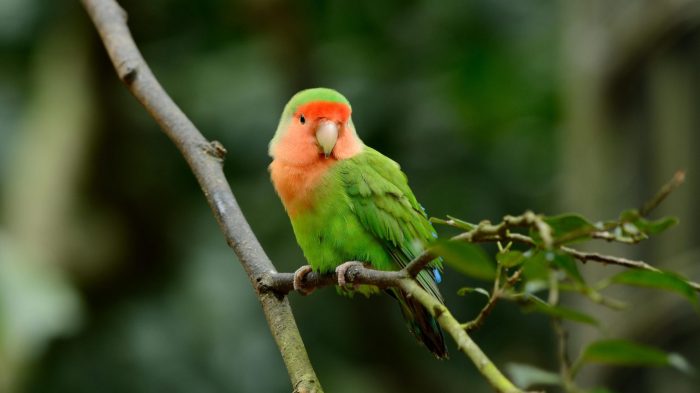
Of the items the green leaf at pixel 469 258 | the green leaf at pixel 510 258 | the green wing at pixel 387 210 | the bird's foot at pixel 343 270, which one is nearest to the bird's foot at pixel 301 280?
the bird's foot at pixel 343 270

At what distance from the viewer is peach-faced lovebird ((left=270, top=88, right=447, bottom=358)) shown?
2.15 metres

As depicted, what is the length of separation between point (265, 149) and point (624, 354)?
490cm

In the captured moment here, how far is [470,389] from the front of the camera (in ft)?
18.0

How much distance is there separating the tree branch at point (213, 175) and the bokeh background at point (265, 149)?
2.35 m

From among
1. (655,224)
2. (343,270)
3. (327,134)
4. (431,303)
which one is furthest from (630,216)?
(327,134)

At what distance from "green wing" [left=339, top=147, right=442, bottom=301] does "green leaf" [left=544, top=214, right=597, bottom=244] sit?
1139 millimetres

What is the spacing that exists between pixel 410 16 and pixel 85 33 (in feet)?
7.02

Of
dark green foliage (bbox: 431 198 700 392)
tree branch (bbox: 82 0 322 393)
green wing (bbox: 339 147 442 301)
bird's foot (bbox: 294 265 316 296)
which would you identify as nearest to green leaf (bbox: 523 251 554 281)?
dark green foliage (bbox: 431 198 700 392)

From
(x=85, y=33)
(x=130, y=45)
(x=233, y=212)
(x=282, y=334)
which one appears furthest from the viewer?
(x=85, y=33)

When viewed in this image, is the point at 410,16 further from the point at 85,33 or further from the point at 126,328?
the point at 126,328

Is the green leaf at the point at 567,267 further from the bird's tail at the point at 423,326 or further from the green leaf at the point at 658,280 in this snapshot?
the bird's tail at the point at 423,326

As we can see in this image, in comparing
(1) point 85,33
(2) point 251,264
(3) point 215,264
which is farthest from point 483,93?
(2) point 251,264

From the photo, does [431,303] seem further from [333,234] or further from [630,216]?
[333,234]

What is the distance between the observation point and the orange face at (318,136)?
2086 mm
